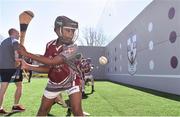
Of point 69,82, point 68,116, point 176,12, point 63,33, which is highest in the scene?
point 176,12

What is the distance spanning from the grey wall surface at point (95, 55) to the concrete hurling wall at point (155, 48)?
13425 mm

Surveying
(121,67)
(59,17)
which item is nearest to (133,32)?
(121,67)

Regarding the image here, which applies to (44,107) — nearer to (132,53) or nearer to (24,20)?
(24,20)

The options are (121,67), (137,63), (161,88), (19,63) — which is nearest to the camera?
(19,63)

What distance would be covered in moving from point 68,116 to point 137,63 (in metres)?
13.2

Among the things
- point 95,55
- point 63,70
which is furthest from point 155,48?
point 95,55

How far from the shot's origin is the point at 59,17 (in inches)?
182

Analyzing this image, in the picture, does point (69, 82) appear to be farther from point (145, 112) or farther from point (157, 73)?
A: point (157, 73)

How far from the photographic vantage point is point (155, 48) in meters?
16.1

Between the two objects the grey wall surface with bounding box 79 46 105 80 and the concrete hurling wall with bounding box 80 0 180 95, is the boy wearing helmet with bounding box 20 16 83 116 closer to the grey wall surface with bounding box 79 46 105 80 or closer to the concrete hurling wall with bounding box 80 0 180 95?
the concrete hurling wall with bounding box 80 0 180 95

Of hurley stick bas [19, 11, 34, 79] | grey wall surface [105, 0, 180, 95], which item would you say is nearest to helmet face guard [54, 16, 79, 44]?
hurley stick bas [19, 11, 34, 79]

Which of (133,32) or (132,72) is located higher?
(133,32)

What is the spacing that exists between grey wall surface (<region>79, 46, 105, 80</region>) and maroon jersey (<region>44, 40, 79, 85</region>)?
1308 inches

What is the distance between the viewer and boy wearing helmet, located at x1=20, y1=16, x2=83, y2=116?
4488mm
